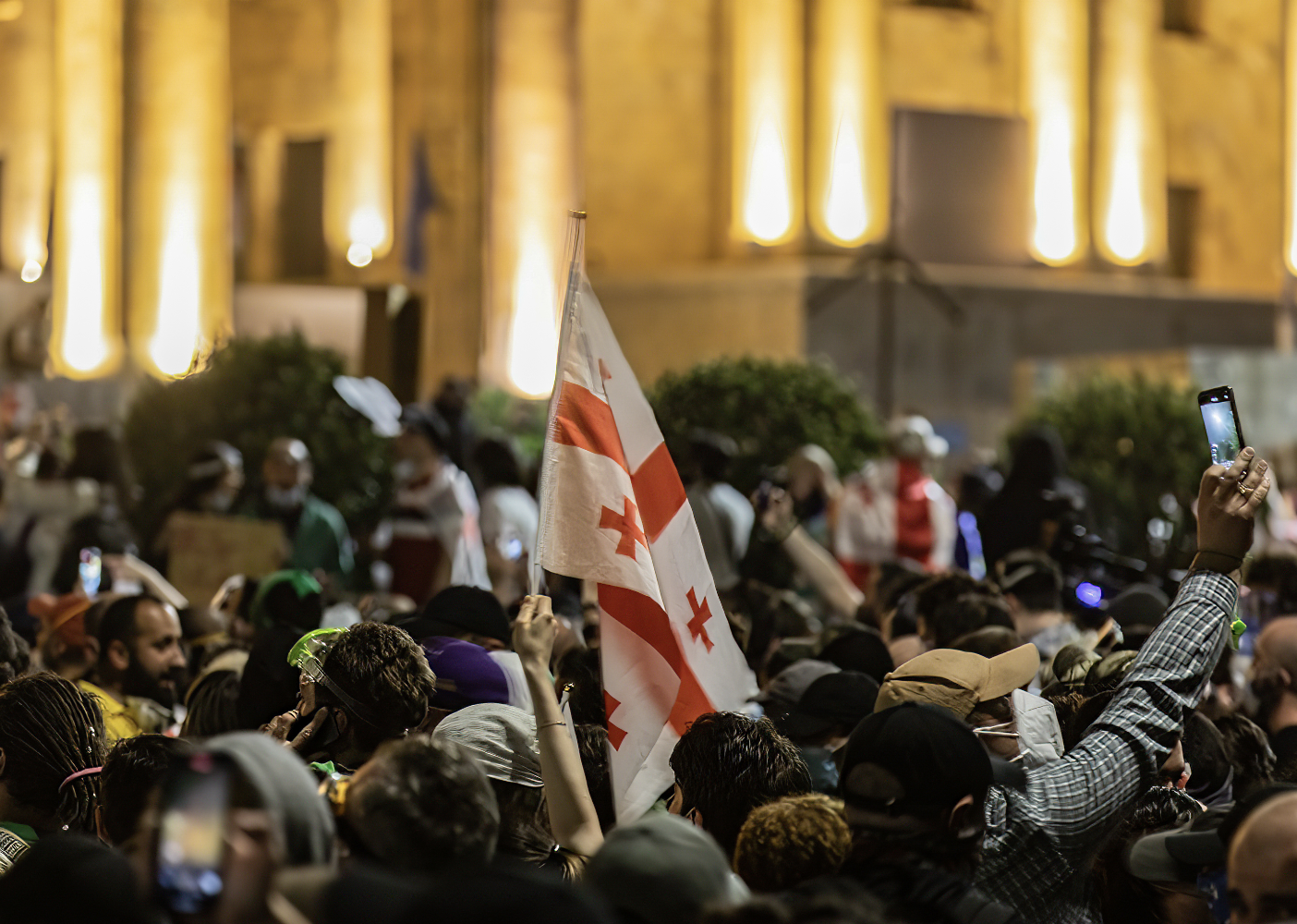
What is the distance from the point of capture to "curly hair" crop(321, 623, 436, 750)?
179 inches

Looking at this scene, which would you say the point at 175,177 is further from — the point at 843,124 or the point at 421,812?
the point at 421,812

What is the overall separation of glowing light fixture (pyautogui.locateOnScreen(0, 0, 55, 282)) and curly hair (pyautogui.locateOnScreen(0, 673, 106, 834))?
67.2 ft

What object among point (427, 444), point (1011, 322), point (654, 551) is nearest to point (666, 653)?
point (654, 551)

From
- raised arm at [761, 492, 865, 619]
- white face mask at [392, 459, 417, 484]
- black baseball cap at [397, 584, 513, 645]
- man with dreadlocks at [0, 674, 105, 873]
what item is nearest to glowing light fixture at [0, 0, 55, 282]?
white face mask at [392, 459, 417, 484]

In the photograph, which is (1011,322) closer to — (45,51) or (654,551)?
(45,51)

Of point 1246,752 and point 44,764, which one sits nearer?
point 44,764

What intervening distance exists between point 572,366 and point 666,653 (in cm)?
80

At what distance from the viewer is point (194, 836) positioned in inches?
105

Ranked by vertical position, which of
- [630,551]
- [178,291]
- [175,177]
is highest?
[175,177]

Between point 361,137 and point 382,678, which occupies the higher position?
point 361,137

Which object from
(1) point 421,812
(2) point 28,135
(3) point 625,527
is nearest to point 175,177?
(2) point 28,135

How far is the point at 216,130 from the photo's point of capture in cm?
2462

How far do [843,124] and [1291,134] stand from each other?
34.6 ft

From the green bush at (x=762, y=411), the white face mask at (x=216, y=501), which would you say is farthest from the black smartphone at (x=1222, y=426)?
the green bush at (x=762, y=411)
